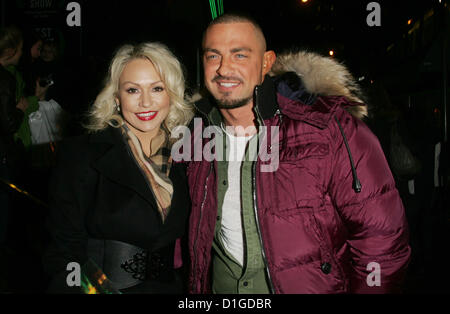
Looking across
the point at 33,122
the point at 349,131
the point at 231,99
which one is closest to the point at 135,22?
the point at 33,122

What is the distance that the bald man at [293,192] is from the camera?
216cm

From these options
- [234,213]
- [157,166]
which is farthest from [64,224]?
[234,213]

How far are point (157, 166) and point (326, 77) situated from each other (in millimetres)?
1350

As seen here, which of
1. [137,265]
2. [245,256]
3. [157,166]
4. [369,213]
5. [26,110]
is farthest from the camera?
[26,110]

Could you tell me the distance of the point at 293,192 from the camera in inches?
86.4

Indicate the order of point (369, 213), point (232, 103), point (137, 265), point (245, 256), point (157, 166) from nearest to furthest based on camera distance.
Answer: point (369, 213) → point (245, 256) → point (137, 265) → point (232, 103) → point (157, 166)

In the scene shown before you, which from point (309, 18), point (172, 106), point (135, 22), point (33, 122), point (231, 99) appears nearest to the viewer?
point (231, 99)

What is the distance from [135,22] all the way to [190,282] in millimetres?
7436

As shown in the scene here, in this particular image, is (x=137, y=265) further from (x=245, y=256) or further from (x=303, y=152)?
(x=303, y=152)

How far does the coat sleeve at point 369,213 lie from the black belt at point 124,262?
1.25 m

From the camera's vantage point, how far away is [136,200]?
2469 millimetres

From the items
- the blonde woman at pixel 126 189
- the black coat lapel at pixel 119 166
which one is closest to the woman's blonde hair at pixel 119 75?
the blonde woman at pixel 126 189

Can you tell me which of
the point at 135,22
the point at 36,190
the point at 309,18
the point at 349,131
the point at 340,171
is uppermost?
the point at 309,18

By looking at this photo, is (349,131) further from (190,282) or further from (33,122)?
(33,122)
